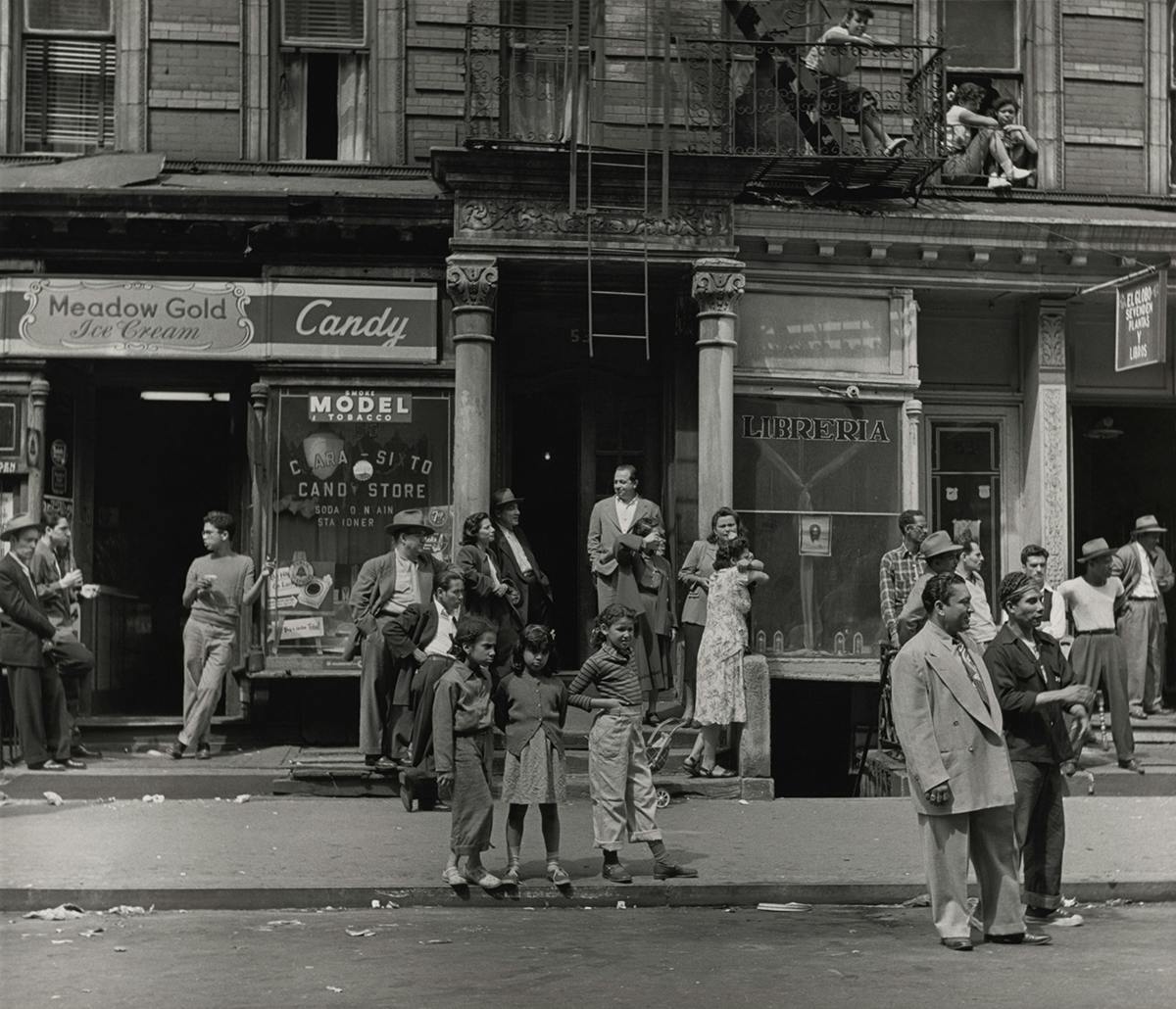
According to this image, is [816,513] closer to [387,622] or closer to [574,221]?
[574,221]

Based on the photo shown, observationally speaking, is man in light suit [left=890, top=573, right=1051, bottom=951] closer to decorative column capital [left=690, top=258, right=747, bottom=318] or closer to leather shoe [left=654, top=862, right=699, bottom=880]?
leather shoe [left=654, top=862, right=699, bottom=880]

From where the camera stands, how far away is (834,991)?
7.13 metres

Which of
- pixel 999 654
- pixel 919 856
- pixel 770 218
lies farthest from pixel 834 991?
pixel 770 218

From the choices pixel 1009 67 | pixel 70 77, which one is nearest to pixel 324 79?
pixel 70 77

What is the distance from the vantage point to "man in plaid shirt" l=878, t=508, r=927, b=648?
13.8 meters

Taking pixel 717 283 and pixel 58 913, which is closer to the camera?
pixel 58 913

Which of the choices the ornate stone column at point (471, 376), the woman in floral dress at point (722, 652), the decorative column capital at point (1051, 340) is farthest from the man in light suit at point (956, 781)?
the decorative column capital at point (1051, 340)

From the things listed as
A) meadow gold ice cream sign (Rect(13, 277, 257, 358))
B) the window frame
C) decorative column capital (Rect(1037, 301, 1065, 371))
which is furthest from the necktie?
the window frame

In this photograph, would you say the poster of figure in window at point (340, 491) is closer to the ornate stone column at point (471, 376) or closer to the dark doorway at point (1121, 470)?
the ornate stone column at point (471, 376)

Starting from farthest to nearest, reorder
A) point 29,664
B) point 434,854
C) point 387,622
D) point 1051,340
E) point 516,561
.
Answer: point 1051,340, point 516,561, point 29,664, point 387,622, point 434,854

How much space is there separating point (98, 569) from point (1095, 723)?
9.16 metres

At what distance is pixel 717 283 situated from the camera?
14.6 m

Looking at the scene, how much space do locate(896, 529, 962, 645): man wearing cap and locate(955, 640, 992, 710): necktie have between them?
328cm

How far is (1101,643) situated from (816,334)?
3927mm
